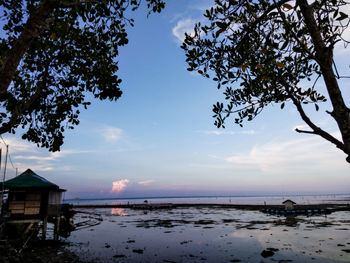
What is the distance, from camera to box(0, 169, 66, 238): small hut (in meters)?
18.2

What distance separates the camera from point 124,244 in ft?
71.3

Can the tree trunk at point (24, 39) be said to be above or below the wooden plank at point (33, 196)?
above

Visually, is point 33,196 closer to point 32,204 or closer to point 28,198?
point 28,198

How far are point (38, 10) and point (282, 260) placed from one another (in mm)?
19029

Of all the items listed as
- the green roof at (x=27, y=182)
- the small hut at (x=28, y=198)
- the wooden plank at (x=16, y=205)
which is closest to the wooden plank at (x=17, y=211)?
the small hut at (x=28, y=198)

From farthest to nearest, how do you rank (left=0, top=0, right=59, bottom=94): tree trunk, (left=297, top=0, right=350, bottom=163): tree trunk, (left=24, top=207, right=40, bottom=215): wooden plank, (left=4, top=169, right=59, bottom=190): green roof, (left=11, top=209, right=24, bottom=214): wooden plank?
(left=24, top=207, right=40, bottom=215): wooden plank → (left=11, top=209, right=24, bottom=214): wooden plank → (left=4, top=169, right=59, bottom=190): green roof → (left=0, top=0, right=59, bottom=94): tree trunk → (left=297, top=0, right=350, bottom=163): tree trunk

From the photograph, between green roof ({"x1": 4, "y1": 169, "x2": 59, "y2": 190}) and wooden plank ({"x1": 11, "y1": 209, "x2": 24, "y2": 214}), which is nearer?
green roof ({"x1": 4, "y1": 169, "x2": 59, "y2": 190})

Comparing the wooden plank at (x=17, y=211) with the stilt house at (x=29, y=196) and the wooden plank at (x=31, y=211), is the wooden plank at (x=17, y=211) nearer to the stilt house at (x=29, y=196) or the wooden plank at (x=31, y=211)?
the stilt house at (x=29, y=196)

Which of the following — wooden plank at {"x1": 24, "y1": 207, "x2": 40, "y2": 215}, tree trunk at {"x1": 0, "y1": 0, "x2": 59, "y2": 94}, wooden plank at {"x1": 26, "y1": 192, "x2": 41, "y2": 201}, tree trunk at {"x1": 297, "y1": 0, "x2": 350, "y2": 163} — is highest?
tree trunk at {"x1": 0, "y1": 0, "x2": 59, "y2": 94}

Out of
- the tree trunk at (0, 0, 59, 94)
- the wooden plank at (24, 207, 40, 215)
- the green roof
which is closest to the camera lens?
the tree trunk at (0, 0, 59, 94)

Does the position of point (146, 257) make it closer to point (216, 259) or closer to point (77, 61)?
point (216, 259)

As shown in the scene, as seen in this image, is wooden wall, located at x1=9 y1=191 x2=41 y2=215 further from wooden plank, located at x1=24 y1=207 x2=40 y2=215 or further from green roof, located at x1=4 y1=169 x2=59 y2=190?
green roof, located at x1=4 y1=169 x2=59 y2=190

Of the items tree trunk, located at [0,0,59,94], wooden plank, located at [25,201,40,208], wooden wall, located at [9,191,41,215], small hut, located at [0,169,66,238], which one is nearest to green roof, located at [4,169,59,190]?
small hut, located at [0,169,66,238]

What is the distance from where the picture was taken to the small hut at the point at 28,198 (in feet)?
59.6
